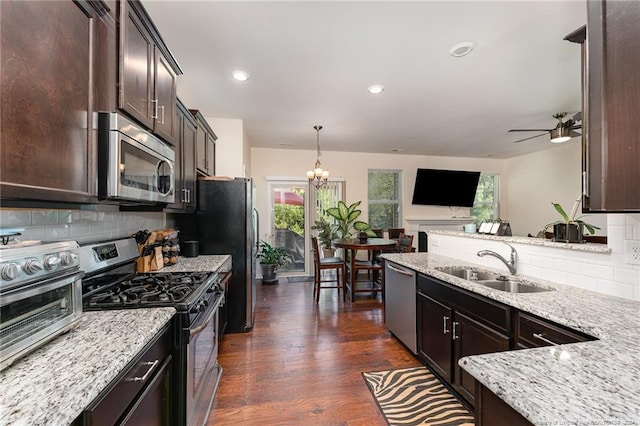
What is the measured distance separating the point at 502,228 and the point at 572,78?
1798 mm

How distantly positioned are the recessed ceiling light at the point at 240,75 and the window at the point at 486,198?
6407mm

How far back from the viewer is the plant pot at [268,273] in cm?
528

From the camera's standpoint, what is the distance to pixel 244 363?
2525 millimetres

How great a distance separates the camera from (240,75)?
270 cm

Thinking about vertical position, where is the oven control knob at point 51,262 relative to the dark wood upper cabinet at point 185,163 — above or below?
below

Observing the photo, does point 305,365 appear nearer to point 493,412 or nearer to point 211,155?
point 493,412

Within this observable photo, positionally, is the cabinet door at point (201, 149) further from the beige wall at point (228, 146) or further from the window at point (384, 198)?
the window at point (384, 198)

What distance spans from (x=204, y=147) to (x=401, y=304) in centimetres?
283

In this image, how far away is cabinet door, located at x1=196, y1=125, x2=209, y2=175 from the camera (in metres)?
3.05

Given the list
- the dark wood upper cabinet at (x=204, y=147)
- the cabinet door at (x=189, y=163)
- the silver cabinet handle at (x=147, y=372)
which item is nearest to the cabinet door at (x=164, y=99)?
the cabinet door at (x=189, y=163)

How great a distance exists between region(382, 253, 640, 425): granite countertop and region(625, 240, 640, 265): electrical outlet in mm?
231

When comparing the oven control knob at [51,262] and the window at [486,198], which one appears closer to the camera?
the oven control knob at [51,262]

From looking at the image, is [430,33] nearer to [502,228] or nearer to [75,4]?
[502,228]

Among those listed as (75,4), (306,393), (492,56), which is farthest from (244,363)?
(492,56)
